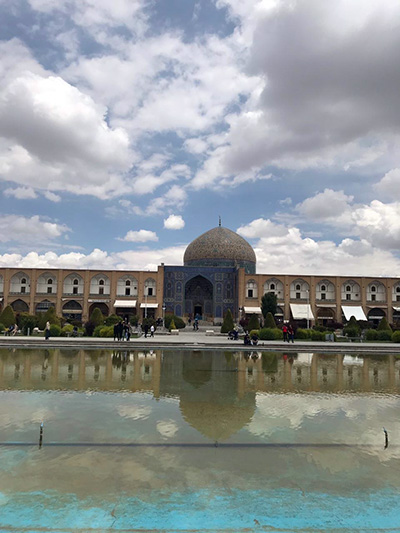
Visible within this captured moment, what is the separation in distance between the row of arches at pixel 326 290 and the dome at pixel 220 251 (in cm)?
404

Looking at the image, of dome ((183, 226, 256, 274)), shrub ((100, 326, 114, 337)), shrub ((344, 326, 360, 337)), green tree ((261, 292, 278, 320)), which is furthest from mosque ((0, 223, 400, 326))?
shrub ((100, 326, 114, 337))

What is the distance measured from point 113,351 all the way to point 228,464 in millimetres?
12063

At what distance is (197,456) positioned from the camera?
471 centimetres

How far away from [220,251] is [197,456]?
36965 mm

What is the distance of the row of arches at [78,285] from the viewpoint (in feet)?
122

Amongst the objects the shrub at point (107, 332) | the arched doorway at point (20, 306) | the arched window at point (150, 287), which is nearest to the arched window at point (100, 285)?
the arched window at point (150, 287)

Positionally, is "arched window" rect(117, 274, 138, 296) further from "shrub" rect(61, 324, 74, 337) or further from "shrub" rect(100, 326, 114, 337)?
"shrub" rect(100, 326, 114, 337)

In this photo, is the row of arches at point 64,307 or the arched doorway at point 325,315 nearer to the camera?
the row of arches at point 64,307

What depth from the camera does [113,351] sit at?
16.0m

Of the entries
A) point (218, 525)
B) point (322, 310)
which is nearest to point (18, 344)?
point (218, 525)

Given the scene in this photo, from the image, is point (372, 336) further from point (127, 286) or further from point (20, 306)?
point (20, 306)

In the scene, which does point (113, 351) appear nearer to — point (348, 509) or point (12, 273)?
point (348, 509)

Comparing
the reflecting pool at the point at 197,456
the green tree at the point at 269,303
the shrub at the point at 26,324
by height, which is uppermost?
the green tree at the point at 269,303

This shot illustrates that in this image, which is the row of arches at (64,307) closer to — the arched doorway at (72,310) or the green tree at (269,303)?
the arched doorway at (72,310)
